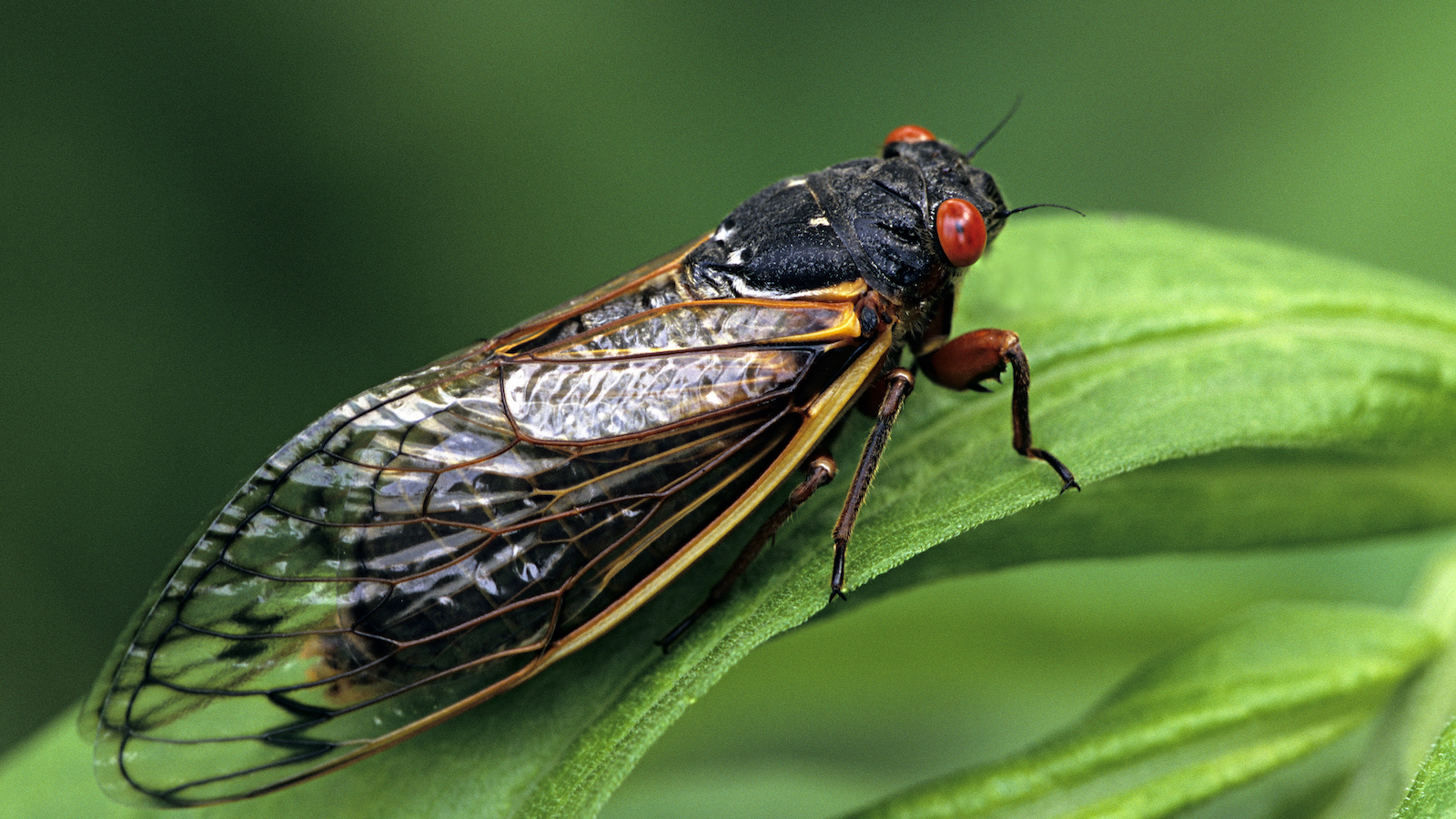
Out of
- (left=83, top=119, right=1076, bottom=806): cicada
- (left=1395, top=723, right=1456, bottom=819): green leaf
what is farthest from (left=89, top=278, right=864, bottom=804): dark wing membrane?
(left=1395, top=723, right=1456, bottom=819): green leaf

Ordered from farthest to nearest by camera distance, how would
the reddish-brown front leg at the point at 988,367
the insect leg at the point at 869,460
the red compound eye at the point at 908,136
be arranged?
1. the red compound eye at the point at 908,136
2. the reddish-brown front leg at the point at 988,367
3. the insect leg at the point at 869,460

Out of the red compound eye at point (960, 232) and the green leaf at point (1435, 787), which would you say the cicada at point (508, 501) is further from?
the green leaf at point (1435, 787)

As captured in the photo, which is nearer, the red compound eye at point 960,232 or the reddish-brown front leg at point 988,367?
the reddish-brown front leg at point 988,367

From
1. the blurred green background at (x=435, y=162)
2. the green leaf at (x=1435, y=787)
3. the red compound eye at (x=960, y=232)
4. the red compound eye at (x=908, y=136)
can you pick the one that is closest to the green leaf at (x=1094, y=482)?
the red compound eye at (x=960, y=232)

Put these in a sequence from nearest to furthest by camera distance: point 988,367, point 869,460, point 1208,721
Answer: point 1208,721, point 869,460, point 988,367

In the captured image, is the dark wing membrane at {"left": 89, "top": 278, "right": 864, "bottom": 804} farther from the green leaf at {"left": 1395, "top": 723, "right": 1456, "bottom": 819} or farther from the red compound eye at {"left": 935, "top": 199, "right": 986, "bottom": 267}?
the green leaf at {"left": 1395, "top": 723, "right": 1456, "bottom": 819}

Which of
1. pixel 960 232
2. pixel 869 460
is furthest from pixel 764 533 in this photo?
pixel 960 232

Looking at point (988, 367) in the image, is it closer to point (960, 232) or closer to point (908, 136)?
point (960, 232)
